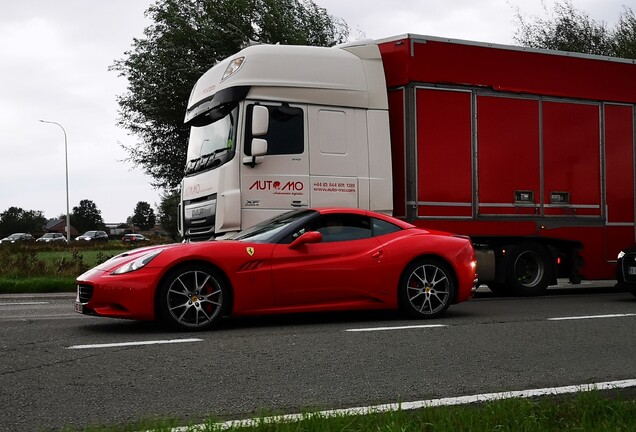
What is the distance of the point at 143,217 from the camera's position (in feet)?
536

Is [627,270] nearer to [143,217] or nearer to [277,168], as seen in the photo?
[277,168]

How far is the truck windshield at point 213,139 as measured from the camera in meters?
10.6

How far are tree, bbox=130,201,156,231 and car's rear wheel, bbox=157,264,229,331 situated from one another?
152252 mm

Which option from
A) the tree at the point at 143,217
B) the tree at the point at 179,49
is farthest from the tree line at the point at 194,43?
the tree at the point at 143,217

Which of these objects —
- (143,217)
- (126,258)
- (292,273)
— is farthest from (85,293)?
(143,217)

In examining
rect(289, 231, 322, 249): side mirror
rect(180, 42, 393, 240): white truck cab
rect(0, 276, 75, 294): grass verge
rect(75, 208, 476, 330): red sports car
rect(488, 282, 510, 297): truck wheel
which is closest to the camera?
rect(75, 208, 476, 330): red sports car

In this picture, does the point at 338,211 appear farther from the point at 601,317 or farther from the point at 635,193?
the point at 635,193

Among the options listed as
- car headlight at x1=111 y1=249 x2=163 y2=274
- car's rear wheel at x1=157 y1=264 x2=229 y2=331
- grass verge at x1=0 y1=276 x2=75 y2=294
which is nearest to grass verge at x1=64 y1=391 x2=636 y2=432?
car's rear wheel at x1=157 y1=264 x2=229 y2=331

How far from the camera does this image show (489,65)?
12.2m

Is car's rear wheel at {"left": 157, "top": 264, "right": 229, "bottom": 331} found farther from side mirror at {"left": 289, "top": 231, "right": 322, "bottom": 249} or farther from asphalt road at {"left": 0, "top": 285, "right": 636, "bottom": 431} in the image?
side mirror at {"left": 289, "top": 231, "right": 322, "bottom": 249}

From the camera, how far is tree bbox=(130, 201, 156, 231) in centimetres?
15988

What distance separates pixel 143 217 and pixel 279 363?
161 meters

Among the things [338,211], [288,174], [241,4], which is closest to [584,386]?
[338,211]

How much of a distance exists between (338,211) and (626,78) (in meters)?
7.35
